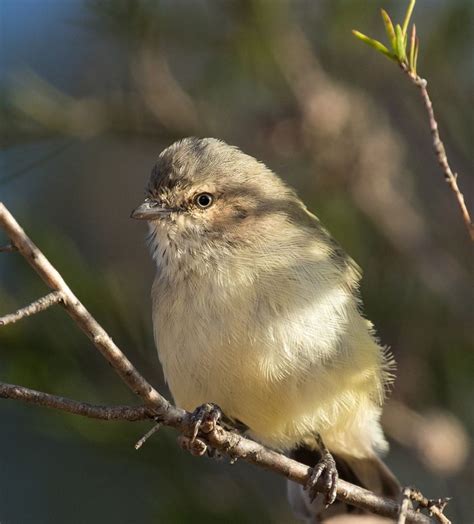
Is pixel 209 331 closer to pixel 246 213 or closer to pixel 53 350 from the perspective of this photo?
pixel 246 213

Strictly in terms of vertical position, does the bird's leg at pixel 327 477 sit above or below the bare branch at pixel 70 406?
below

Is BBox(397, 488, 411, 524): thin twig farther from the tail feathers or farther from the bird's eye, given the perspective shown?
the bird's eye

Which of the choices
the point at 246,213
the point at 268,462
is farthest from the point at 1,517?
the point at 268,462

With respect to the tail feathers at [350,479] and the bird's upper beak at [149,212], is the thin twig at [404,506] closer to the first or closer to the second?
the tail feathers at [350,479]

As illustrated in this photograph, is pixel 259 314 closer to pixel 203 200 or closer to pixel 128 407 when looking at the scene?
pixel 203 200

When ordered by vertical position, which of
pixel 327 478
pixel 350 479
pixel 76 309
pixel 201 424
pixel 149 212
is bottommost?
pixel 350 479

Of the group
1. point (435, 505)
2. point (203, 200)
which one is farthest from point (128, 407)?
point (203, 200)

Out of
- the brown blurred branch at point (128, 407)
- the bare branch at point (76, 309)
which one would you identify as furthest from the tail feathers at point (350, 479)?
the bare branch at point (76, 309)
